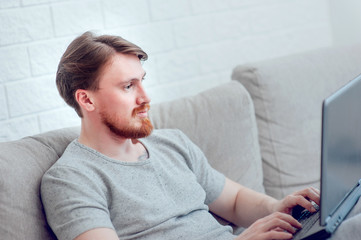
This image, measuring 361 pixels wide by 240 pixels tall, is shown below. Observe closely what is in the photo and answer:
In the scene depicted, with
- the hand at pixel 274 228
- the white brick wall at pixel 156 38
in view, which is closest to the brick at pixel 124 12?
the white brick wall at pixel 156 38

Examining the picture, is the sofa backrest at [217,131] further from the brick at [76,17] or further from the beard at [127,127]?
the brick at [76,17]

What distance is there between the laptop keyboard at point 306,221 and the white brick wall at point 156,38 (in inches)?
37.0

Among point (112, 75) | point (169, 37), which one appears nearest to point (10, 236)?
point (112, 75)

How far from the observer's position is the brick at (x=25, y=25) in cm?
179

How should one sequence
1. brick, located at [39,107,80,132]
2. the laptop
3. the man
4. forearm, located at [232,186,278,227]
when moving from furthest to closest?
brick, located at [39,107,80,132] < forearm, located at [232,186,278,227] < the man < the laptop

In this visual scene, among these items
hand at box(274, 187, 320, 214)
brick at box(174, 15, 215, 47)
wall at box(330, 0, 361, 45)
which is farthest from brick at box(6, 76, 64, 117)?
wall at box(330, 0, 361, 45)

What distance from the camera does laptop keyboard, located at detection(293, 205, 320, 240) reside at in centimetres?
116

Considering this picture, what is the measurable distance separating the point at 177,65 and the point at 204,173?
683 mm

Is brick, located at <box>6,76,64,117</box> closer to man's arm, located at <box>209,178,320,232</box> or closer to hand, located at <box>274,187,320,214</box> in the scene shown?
man's arm, located at <box>209,178,320,232</box>

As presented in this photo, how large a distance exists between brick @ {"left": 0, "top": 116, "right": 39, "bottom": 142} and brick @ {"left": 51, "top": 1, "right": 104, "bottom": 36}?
13.1 inches

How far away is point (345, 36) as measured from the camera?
104 inches

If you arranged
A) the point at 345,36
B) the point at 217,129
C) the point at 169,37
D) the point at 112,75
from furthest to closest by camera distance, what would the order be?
the point at 345,36 < the point at 169,37 < the point at 217,129 < the point at 112,75

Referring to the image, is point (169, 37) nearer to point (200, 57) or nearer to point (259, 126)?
point (200, 57)

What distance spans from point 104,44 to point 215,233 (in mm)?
620
